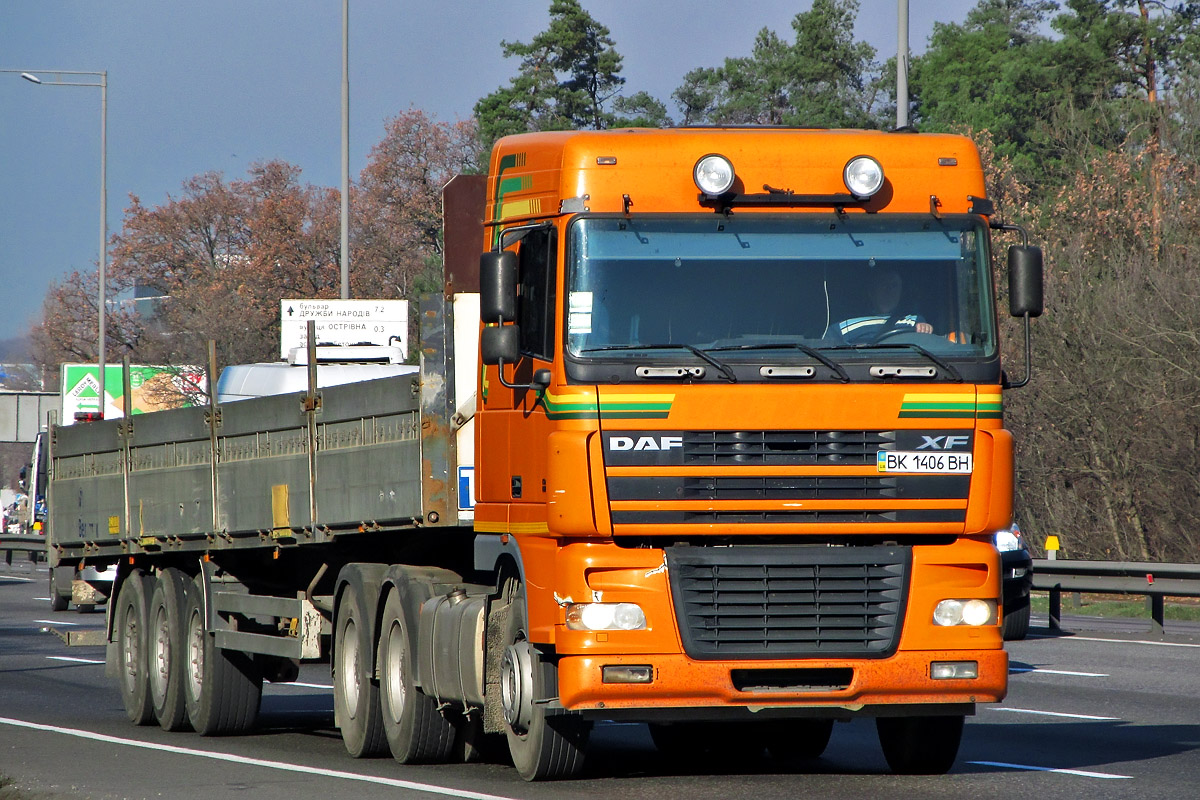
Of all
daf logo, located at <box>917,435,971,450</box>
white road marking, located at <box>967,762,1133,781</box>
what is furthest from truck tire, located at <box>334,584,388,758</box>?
daf logo, located at <box>917,435,971,450</box>

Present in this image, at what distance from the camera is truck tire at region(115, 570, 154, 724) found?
15031 millimetres

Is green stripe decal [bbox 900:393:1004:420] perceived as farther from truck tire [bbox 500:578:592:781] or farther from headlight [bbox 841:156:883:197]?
truck tire [bbox 500:578:592:781]

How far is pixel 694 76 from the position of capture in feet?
269

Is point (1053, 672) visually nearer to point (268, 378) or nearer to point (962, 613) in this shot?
point (268, 378)

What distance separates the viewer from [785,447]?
9242mm

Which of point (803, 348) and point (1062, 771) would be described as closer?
point (803, 348)

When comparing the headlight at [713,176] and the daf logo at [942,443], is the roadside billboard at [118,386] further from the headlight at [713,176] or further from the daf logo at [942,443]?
the daf logo at [942,443]

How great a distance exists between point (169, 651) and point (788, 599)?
22.5 feet

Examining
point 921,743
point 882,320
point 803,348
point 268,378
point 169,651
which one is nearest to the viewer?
point 803,348

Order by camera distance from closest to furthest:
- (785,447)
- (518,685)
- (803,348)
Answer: (785,447) < (803,348) < (518,685)

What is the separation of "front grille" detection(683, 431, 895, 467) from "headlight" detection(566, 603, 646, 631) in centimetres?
76

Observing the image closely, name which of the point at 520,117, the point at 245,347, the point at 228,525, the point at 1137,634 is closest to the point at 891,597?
the point at 228,525

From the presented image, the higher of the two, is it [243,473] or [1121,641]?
[243,473]

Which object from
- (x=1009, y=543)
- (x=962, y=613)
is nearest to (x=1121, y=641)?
(x=1009, y=543)
